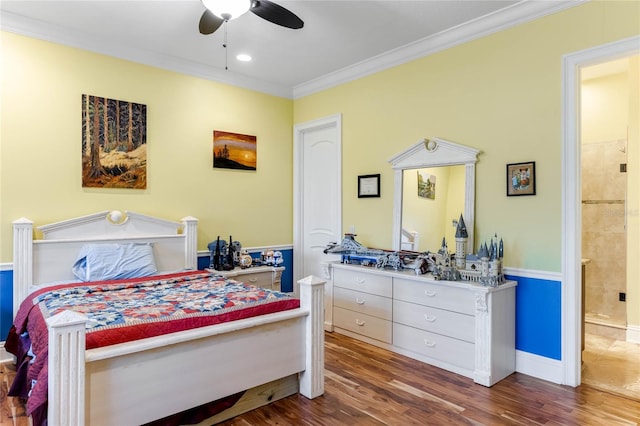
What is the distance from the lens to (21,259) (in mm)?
3217

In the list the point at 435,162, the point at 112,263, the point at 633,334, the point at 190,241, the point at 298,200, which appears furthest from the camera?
the point at 298,200

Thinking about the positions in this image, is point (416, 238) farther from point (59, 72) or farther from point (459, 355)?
point (59, 72)

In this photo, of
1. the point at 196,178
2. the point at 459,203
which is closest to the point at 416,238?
the point at 459,203

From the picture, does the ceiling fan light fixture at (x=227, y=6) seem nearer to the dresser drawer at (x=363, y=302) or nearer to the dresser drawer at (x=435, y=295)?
the dresser drawer at (x=435, y=295)

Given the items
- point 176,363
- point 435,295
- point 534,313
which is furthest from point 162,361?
point 534,313

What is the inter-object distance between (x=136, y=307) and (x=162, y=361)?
1.77ft

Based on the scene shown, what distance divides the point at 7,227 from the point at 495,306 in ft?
13.1

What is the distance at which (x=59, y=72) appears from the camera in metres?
3.50

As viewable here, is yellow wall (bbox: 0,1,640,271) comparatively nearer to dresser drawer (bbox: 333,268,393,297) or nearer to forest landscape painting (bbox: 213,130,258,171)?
forest landscape painting (bbox: 213,130,258,171)

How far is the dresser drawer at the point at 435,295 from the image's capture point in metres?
3.06

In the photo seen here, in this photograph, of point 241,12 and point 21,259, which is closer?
point 241,12

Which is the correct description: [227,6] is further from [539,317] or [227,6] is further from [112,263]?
[539,317]

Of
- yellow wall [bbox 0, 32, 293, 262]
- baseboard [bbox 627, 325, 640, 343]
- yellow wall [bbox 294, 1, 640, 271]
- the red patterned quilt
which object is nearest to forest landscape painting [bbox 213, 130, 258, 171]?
yellow wall [bbox 0, 32, 293, 262]

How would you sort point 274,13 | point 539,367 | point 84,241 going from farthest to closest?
point 84,241 → point 539,367 → point 274,13
